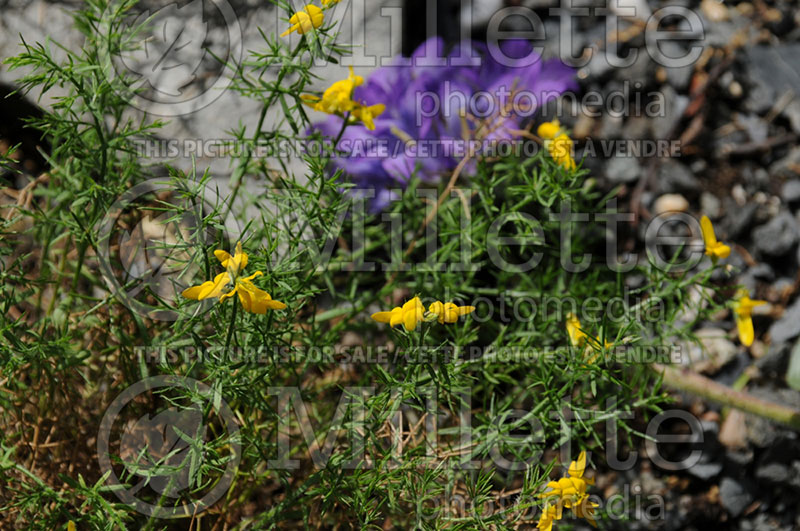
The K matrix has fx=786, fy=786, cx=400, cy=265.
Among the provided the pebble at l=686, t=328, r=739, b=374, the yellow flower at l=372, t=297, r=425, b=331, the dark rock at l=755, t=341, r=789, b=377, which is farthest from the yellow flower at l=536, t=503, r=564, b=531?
the dark rock at l=755, t=341, r=789, b=377

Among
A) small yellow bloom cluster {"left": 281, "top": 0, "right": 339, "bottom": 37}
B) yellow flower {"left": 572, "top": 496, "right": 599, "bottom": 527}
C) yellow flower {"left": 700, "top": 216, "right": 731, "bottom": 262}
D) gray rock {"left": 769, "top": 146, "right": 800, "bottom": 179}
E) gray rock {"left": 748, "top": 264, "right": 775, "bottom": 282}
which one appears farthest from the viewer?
gray rock {"left": 769, "top": 146, "right": 800, "bottom": 179}

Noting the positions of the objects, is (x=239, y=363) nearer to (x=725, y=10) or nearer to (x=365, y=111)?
(x=365, y=111)

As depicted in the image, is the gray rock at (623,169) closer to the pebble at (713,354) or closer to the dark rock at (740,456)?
the pebble at (713,354)

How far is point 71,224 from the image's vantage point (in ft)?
4.97

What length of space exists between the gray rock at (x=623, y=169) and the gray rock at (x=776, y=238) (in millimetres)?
381

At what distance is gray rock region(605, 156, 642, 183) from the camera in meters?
2.31

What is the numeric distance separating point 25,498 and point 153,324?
0.40 meters

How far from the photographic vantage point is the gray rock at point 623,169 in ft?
7.57

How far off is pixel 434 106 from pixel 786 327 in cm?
115

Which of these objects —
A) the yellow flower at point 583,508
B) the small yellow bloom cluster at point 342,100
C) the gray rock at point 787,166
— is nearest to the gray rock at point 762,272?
the gray rock at point 787,166

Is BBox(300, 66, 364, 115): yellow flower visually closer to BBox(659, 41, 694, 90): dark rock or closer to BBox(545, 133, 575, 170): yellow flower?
BBox(545, 133, 575, 170): yellow flower

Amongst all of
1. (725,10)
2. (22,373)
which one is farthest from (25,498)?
(725,10)

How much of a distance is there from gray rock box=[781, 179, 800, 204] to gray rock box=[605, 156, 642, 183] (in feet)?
1.42

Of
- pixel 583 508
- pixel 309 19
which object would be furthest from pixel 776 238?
pixel 309 19
